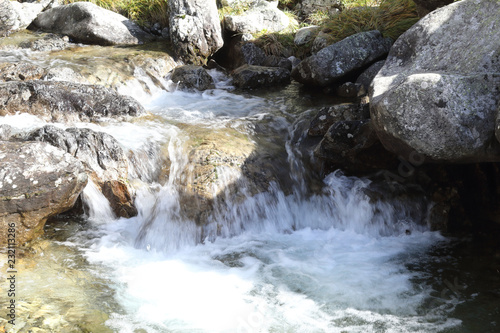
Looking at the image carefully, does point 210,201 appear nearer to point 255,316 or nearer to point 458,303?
point 255,316

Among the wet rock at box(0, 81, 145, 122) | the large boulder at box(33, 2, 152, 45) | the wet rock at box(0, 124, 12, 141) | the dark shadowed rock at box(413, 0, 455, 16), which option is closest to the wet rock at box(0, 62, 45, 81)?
the wet rock at box(0, 81, 145, 122)

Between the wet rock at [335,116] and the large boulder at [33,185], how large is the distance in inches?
124

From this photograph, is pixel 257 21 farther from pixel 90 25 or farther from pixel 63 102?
pixel 63 102

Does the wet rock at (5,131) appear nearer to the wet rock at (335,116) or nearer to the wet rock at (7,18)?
the wet rock at (335,116)

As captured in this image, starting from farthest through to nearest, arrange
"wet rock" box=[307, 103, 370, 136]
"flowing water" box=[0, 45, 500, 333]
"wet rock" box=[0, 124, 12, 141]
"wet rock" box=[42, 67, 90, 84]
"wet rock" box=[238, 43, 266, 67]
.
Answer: "wet rock" box=[238, 43, 266, 67] → "wet rock" box=[42, 67, 90, 84] → "wet rock" box=[307, 103, 370, 136] → "wet rock" box=[0, 124, 12, 141] → "flowing water" box=[0, 45, 500, 333]

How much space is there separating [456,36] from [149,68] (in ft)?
18.8

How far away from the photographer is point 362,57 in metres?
7.58

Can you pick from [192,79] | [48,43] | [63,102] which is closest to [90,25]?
[48,43]

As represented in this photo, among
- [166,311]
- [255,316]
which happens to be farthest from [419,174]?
[166,311]

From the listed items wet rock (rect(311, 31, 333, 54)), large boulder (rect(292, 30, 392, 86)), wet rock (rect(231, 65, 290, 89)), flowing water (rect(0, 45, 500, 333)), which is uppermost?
wet rock (rect(311, 31, 333, 54))

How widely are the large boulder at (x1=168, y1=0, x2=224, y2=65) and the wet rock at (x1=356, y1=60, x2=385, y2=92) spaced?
3560 millimetres

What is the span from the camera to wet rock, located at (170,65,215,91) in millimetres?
8312

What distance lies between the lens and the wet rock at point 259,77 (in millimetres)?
8406

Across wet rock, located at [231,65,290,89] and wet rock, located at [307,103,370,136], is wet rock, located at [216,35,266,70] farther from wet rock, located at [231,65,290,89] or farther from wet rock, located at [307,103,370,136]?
wet rock, located at [307,103,370,136]
